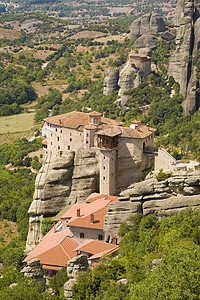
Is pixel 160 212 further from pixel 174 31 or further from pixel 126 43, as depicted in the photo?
pixel 126 43

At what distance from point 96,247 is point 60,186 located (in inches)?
670

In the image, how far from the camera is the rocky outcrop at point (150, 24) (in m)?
136

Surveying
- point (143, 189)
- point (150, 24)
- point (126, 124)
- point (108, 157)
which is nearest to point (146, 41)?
point (150, 24)

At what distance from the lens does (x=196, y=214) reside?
1786 inches

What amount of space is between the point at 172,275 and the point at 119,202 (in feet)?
63.6

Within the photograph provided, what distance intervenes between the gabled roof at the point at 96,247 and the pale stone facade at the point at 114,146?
1134cm

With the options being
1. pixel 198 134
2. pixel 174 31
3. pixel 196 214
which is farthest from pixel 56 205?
pixel 174 31

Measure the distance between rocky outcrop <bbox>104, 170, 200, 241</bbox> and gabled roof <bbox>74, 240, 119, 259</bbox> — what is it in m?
1.84

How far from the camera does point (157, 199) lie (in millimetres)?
49781

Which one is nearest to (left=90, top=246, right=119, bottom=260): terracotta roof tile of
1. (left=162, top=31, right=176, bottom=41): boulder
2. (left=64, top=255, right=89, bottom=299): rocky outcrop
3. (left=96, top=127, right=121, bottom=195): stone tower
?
(left=64, top=255, right=89, bottom=299): rocky outcrop

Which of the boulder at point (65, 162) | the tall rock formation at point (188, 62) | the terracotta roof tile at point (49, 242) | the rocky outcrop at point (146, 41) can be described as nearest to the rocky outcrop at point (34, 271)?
the terracotta roof tile at point (49, 242)

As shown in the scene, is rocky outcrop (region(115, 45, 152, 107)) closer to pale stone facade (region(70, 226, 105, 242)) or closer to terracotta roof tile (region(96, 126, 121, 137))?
terracotta roof tile (region(96, 126, 121, 137))

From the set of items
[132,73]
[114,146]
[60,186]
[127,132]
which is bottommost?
[60,186]

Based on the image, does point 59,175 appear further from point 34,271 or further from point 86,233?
point 34,271
